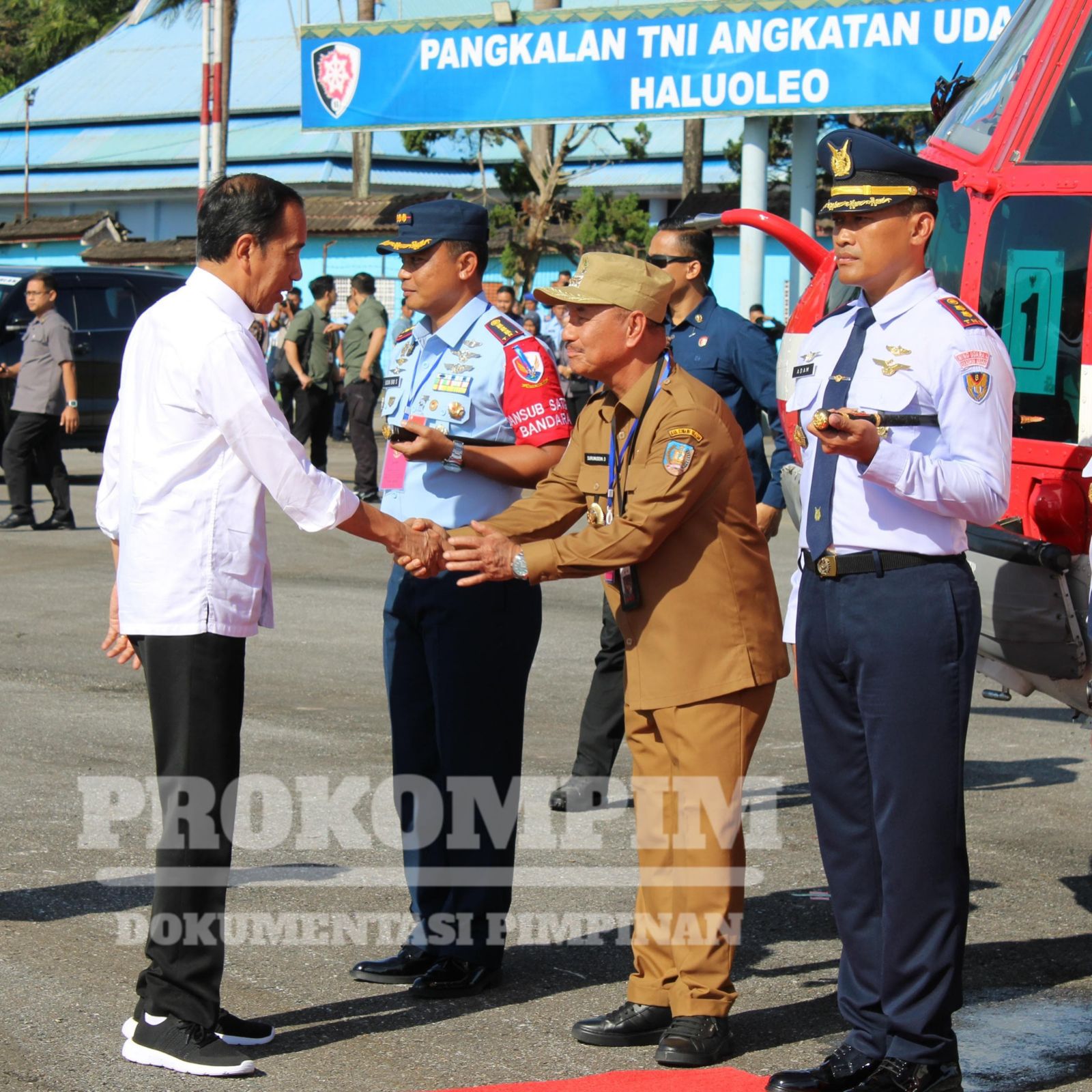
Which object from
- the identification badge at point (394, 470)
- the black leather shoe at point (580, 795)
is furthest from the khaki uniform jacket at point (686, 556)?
the black leather shoe at point (580, 795)

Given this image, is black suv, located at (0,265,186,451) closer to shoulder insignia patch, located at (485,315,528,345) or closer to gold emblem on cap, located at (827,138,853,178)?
shoulder insignia patch, located at (485,315,528,345)

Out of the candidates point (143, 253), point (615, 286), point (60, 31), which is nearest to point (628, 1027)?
point (615, 286)

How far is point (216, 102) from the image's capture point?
2492cm

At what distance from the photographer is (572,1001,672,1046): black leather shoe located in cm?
448

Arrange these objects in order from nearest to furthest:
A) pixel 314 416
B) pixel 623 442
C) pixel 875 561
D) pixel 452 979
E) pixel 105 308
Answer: pixel 875 561
pixel 623 442
pixel 452 979
pixel 314 416
pixel 105 308

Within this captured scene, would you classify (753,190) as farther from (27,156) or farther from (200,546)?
(27,156)

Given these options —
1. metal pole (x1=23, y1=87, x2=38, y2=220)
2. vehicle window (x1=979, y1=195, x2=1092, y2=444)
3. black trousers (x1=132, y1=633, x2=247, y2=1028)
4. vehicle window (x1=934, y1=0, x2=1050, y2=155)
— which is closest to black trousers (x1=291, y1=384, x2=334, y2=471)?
vehicle window (x1=934, y1=0, x2=1050, y2=155)

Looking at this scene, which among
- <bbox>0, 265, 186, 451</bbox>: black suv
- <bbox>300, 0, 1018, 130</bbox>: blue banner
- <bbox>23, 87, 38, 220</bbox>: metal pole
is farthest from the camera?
<bbox>23, 87, 38, 220</bbox>: metal pole

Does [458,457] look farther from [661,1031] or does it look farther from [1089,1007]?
[1089,1007]

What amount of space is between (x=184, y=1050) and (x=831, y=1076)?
156cm

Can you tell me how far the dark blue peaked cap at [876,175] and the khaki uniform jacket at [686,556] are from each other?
2.21 feet

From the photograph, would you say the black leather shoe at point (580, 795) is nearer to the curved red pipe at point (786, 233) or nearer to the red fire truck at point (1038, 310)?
the red fire truck at point (1038, 310)

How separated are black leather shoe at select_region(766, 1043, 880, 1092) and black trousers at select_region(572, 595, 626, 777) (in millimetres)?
2722

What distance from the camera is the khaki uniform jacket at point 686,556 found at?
4.38 metres
